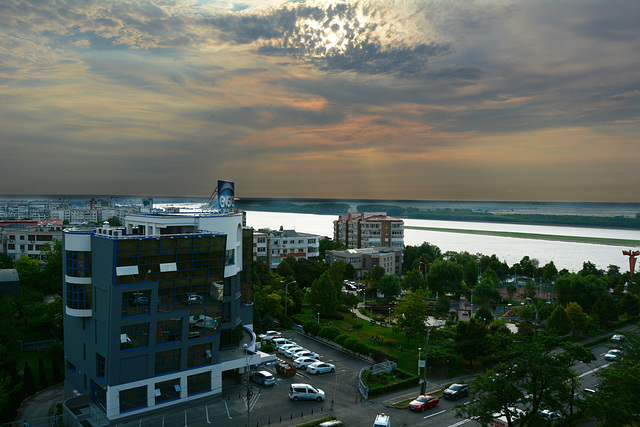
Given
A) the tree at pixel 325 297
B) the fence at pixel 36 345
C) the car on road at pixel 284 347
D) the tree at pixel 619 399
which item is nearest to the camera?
the tree at pixel 619 399

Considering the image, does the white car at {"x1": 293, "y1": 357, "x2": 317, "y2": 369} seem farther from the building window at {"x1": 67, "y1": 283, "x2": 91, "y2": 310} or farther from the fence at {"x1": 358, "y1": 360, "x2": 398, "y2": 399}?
the building window at {"x1": 67, "y1": 283, "x2": 91, "y2": 310}

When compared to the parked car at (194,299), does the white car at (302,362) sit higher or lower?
lower

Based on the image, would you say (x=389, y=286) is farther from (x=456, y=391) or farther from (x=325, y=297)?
(x=456, y=391)

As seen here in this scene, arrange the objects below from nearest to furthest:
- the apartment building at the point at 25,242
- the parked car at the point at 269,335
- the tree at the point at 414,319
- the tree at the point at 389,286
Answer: the tree at the point at 414,319 < the parked car at the point at 269,335 < the tree at the point at 389,286 < the apartment building at the point at 25,242

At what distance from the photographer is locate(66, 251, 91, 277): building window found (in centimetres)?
2723

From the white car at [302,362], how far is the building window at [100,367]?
14.2 m

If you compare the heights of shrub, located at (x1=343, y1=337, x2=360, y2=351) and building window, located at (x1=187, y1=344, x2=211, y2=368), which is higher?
building window, located at (x1=187, y1=344, x2=211, y2=368)

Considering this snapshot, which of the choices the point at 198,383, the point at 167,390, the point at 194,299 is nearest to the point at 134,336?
the point at 194,299

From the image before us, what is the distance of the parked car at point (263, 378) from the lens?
3148cm

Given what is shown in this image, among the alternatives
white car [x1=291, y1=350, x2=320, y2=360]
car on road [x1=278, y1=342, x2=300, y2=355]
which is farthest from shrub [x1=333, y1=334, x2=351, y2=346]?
car on road [x1=278, y1=342, x2=300, y2=355]

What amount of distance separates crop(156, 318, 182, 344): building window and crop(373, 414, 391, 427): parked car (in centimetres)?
1229

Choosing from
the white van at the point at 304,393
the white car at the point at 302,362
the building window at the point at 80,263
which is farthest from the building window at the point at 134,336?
the white car at the point at 302,362

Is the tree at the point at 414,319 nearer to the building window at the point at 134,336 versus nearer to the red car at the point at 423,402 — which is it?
the red car at the point at 423,402

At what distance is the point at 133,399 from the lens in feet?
85.0
